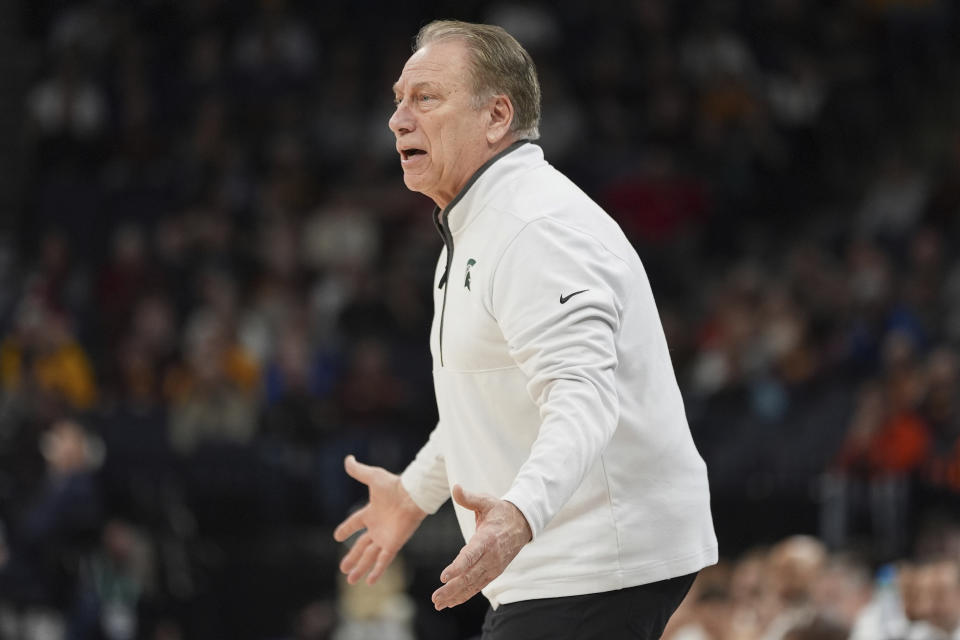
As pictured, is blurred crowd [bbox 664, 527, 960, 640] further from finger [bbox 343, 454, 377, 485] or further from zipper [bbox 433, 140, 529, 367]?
zipper [bbox 433, 140, 529, 367]

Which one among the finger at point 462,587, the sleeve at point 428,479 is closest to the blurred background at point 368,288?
the sleeve at point 428,479

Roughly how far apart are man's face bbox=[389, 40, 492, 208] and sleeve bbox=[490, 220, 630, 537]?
0.30 m

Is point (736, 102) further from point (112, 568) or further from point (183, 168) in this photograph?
point (112, 568)

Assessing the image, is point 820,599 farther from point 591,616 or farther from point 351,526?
point 591,616

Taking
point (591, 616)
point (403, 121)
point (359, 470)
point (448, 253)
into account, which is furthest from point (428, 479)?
point (403, 121)

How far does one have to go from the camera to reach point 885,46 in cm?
1360

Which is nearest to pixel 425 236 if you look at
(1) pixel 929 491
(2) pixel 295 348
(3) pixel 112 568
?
(2) pixel 295 348

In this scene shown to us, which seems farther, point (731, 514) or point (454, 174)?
point (731, 514)

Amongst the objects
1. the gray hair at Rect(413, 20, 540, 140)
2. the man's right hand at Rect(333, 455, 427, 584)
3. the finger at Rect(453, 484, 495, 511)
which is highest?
the gray hair at Rect(413, 20, 540, 140)

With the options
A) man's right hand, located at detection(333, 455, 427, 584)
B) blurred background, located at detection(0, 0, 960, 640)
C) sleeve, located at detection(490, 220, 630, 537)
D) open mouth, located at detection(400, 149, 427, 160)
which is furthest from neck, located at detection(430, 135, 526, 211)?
blurred background, located at detection(0, 0, 960, 640)

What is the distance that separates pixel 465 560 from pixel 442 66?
113 centimetres

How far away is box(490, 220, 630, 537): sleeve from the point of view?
2.60 meters

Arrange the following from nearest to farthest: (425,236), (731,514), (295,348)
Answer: (731,514), (295,348), (425,236)

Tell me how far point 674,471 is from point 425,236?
9418 mm
